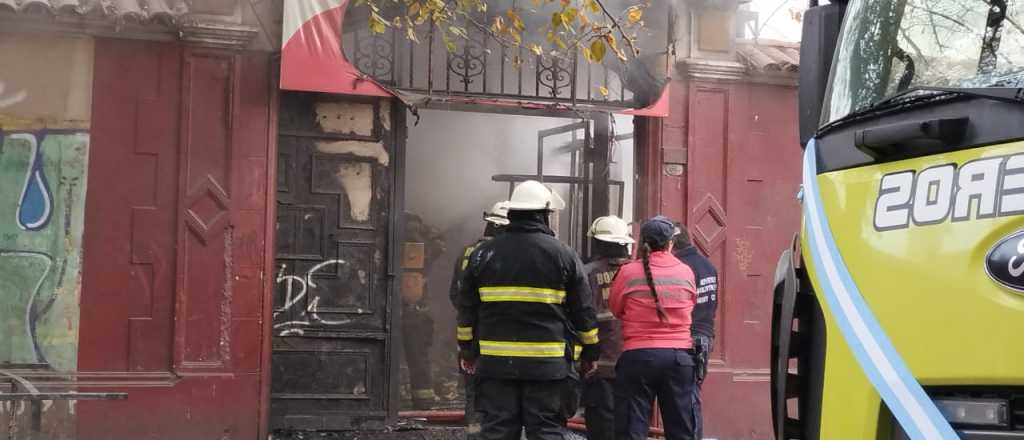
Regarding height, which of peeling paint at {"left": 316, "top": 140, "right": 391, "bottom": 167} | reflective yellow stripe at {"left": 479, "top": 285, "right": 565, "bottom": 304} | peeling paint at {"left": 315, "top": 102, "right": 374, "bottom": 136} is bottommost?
reflective yellow stripe at {"left": 479, "top": 285, "right": 565, "bottom": 304}

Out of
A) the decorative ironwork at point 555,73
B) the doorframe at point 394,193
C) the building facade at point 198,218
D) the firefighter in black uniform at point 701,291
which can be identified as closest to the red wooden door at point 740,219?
the doorframe at point 394,193

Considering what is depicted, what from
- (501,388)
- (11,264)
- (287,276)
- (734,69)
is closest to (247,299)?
(287,276)

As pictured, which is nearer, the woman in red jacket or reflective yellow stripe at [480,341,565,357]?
reflective yellow stripe at [480,341,565,357]

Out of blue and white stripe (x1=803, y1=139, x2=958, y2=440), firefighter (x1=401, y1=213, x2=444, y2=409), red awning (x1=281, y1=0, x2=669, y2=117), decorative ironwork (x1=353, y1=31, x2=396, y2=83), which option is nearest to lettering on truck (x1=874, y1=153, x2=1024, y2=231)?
blue and white stripe (x1=803, y1=139, x2=958, y2=440)

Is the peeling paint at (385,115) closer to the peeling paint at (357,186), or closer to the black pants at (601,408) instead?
the peeling paint at (357,186)

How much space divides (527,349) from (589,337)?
0.41 m

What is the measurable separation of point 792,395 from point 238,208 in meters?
6.29

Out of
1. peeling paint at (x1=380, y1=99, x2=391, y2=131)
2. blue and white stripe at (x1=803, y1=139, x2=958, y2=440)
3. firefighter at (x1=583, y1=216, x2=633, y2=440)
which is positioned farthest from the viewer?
peeling paint at (x1=380, y1=99, x2=391, y2=131)

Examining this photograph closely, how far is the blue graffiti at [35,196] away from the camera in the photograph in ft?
27.7

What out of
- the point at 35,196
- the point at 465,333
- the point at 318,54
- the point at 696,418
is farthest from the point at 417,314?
the point at 465,333

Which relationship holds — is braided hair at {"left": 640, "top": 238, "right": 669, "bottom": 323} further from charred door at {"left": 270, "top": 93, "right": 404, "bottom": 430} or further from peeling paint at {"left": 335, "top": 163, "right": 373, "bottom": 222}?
peeling paint at {"left": 335, "top": 163, "right": 373, "bottom": 222}

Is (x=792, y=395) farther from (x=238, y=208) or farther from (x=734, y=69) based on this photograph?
(x=734, y=69)

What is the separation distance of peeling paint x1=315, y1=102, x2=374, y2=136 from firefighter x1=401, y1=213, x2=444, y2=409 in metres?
2.15

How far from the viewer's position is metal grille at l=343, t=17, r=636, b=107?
9336 millimetres
